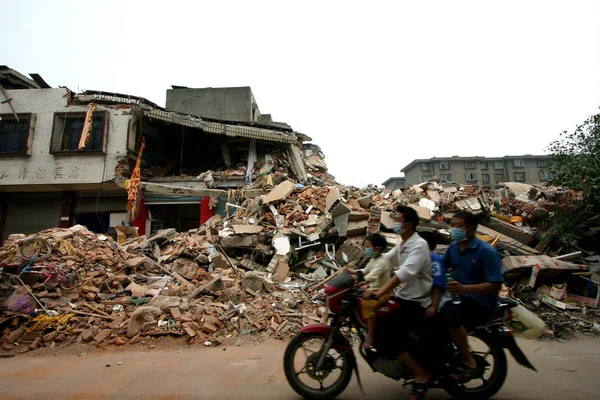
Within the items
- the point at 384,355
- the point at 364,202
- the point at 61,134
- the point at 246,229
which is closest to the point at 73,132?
the point at 61,134

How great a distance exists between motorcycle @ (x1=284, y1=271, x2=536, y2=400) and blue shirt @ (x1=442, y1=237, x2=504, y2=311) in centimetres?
26

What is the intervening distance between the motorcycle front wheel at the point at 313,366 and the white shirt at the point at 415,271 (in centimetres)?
85

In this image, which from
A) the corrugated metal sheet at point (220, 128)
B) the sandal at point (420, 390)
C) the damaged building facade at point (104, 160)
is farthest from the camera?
the damaged building facade at point (104, 160)

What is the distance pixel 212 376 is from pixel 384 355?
6.88ft

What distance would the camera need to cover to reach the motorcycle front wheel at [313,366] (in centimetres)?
299

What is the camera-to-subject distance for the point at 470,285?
2.78m

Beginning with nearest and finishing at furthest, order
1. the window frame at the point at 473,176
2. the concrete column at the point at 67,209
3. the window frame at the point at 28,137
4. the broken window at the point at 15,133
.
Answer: the window frame at the point at 28,137
the broken window at the point at 15,133
the concrete column at the point at 67,209
the window frame at the point at 473,176

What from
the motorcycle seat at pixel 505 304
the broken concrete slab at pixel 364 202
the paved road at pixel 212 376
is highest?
the broken concrete slab at pixel 364 202

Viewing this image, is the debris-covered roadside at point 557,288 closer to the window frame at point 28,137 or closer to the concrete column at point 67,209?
the concrete column at point 67,209

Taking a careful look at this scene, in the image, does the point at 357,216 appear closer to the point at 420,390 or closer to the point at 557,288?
the point at 557,288

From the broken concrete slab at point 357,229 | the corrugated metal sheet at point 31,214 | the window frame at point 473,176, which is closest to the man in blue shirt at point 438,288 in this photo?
the broken concrete slab at point 357,229

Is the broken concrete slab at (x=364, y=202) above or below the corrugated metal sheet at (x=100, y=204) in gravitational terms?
below

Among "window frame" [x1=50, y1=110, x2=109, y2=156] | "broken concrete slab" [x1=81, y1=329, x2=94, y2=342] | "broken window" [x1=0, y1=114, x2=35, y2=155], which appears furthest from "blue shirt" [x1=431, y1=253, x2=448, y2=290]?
"broken window" [x1=0, y1=114, x2=35, y2=155]

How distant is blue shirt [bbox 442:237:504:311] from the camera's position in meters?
2.77
